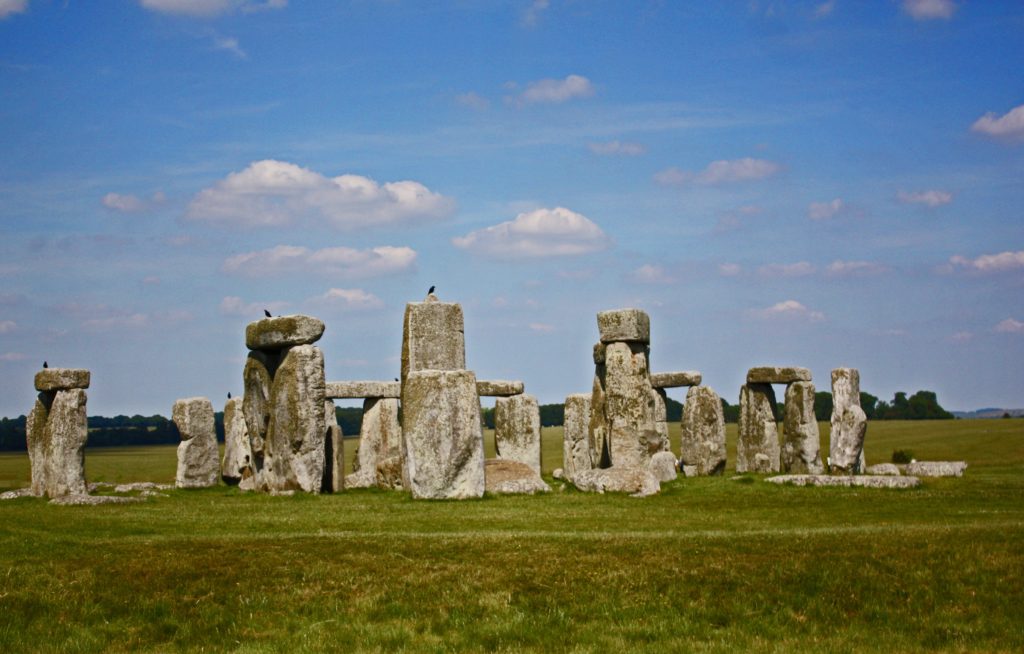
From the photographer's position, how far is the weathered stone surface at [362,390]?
34500mm

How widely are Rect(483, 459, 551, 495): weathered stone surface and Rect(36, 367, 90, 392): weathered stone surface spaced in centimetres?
954

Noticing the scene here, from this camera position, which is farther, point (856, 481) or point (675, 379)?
point (675, 379)

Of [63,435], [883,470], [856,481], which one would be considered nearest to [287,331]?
[63,435]

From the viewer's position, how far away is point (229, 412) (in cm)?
3481

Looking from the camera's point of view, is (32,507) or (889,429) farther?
(889,429)

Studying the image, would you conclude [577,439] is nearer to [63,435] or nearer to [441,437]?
[441,437]

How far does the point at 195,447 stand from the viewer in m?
32.9

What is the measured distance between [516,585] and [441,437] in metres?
9.24

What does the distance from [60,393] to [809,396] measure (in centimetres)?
1992

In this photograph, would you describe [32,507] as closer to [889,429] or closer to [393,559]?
[393,559]

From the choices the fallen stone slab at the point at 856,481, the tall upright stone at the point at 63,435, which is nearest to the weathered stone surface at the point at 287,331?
the tall upright stone at the point at 63,435

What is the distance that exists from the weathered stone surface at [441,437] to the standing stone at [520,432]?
990cm

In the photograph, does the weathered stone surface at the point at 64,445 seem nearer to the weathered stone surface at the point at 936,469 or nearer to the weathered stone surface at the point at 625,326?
the weathered stone surface at the point at 625,326

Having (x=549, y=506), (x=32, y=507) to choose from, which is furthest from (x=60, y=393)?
(x=549, y=506)
